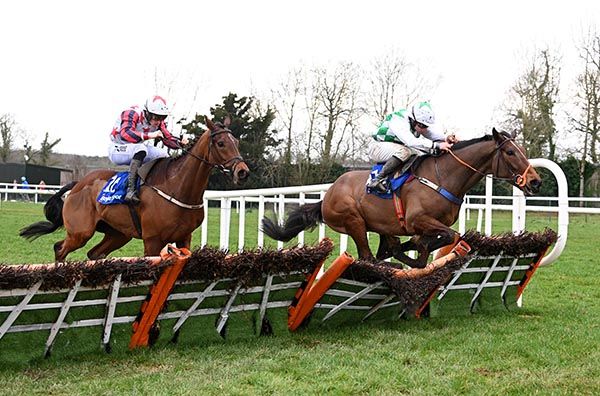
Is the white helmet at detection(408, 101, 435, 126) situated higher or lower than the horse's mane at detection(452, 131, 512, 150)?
A: higher

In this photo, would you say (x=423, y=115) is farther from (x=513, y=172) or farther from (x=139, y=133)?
(x=139, y=133)

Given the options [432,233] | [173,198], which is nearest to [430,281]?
[432,233]

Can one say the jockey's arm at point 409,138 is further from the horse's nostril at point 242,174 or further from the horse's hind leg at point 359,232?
the horse's nostril at point 242,174

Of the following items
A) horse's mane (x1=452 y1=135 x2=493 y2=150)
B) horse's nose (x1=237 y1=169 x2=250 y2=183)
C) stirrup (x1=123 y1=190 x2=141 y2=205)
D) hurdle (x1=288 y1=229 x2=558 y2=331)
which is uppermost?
horse's mane (x1=452 y1=135 x2=493 y2=150)

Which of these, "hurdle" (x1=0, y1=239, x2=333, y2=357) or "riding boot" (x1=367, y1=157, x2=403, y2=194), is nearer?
"hurdle" (x1=0, y1=239, x2=333, y2=357)

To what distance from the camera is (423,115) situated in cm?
589

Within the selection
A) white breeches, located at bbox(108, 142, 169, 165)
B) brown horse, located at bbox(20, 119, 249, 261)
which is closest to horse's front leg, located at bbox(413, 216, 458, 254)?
brown horse, located at bbox(20, 119, 249, 261)

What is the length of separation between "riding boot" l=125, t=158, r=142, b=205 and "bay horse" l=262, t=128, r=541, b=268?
1.84 metres

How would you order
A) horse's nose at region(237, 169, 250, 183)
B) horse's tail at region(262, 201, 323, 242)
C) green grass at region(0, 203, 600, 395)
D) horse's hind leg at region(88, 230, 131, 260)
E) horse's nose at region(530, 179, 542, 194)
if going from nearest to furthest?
green grass at region(0, 203, 600, 395), horse's nose at region(530, 179, 542, 194), horse's nose at region(237, 169, 250, 183), horse's hind leg at region(88, 230, 131, 260), horse's tail at region(262, 201, 323, 242)

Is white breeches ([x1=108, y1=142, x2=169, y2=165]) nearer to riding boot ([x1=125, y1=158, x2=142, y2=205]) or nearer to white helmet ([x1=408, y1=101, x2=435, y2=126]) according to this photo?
riding boot ([x1=125, y1=158, x2=142, y2=205])

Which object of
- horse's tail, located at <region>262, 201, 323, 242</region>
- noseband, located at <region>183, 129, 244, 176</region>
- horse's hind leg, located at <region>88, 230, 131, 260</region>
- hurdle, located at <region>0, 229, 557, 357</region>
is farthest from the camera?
horse's tail, located at <region>262, 201, 323, 242</region>

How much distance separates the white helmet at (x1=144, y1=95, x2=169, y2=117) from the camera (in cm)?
583

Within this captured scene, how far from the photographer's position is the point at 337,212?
6.24 metres

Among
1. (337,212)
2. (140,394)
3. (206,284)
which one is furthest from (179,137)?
(140,394)
